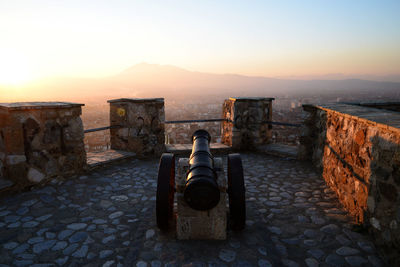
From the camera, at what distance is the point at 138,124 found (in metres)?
6.47

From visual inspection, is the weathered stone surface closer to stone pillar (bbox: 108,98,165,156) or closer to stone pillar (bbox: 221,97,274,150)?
stone pillar (bbox: 108,98,165,156)

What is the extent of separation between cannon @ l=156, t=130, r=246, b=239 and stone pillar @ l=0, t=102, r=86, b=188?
8.13ft

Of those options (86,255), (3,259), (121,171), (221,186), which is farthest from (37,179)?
(221,186)

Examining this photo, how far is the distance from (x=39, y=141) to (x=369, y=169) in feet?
16.2

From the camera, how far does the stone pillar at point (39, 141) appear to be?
4.20 metres

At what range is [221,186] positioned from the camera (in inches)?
116

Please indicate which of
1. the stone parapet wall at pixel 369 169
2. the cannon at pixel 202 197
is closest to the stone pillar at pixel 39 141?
the cannon at pixel 202 197

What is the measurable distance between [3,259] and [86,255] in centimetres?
80

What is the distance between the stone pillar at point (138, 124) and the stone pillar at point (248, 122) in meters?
1.92

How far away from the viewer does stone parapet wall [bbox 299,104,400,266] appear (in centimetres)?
262

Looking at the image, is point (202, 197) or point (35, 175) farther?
point (35, 175)

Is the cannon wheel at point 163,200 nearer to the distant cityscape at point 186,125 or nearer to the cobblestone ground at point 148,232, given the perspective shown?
the cobblestone ground at point 148,232

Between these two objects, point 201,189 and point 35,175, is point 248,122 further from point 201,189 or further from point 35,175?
point 35,175

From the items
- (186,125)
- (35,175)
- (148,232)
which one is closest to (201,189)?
(148,232)
